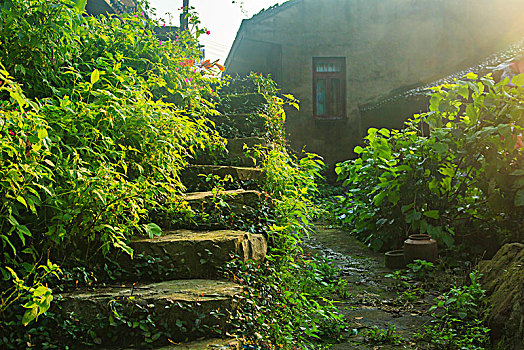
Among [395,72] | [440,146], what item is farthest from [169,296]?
[395,72]

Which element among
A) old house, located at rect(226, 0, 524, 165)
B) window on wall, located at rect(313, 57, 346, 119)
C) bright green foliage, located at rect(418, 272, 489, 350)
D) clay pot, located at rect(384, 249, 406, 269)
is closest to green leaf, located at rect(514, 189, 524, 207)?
bright green foliage, located at rect(418, 272, 489, 350)

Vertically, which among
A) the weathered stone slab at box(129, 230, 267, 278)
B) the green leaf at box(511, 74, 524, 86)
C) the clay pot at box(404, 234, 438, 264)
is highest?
the green leaf at box(511, 74, 524, 86)

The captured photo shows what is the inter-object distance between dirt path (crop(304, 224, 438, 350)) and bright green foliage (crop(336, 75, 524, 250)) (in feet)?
1.63

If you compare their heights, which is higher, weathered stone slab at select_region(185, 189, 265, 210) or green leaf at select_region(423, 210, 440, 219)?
weathered stone slab at select_region(185, 189, 265, 210)

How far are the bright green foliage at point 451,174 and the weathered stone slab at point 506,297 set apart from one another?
81 cm

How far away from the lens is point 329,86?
38.2 ft

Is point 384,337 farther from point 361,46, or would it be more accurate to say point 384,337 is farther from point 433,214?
point 361,46

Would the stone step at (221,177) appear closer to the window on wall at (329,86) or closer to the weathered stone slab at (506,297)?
the weathered stone slab at (506,297)

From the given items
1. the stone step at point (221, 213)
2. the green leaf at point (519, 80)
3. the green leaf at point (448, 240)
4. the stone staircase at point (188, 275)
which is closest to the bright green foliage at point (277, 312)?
the stone staircase at point (188, 275)

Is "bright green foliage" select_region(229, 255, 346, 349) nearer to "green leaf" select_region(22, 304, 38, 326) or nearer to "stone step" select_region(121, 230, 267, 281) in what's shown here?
"stone step" select_region(121, 230, 267, 281)

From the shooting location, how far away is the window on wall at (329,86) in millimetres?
11602

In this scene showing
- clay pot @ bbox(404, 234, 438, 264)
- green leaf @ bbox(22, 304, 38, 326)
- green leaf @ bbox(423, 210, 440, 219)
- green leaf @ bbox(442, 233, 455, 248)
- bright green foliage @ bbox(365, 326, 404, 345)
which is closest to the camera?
green leaf @ bbox(22, 304, 38, 326)

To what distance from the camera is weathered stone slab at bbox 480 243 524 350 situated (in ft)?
8.39

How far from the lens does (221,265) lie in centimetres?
264
